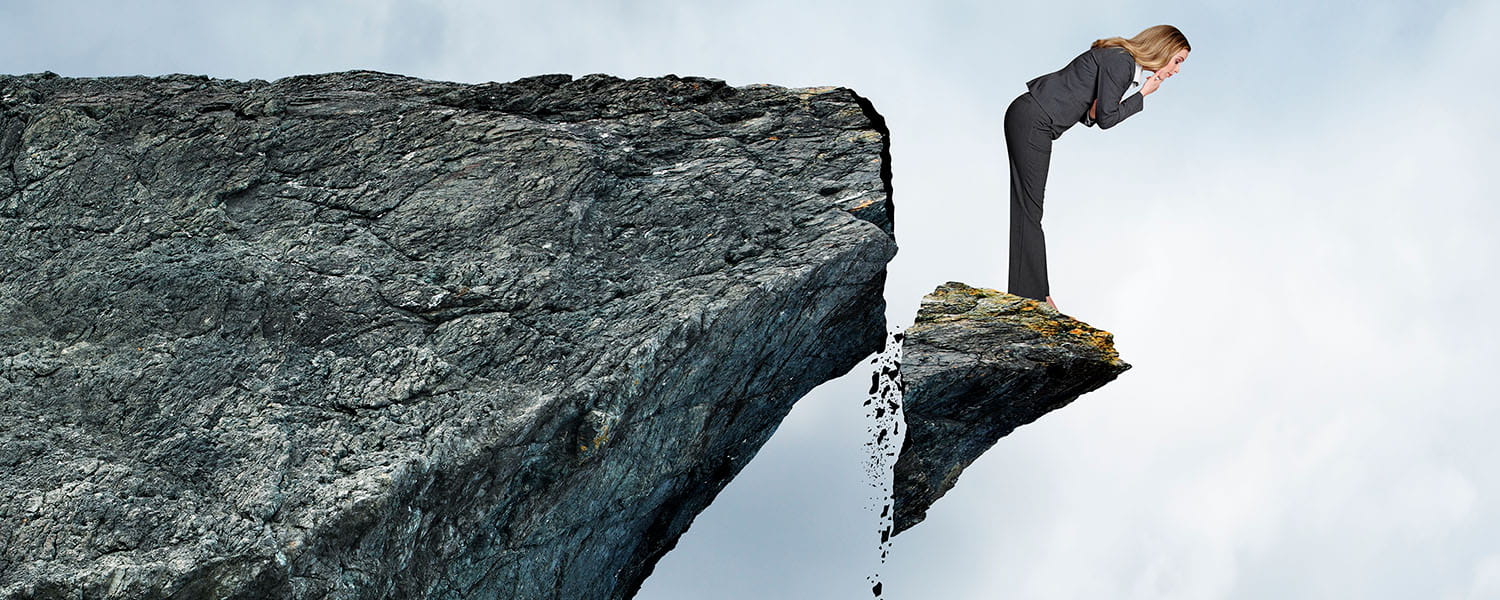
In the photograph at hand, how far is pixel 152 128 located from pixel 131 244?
1.14 meters

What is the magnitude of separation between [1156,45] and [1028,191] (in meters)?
1.56

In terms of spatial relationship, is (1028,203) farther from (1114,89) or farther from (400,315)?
(400,315)

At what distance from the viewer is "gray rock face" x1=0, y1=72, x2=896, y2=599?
292 inches

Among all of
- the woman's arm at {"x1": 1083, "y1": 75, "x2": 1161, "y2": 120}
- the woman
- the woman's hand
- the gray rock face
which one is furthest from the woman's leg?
the gray rock face

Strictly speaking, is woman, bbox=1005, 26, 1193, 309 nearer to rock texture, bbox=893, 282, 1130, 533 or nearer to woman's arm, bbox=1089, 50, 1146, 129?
woman's arm, bbox=1089, 50, 1146, 129

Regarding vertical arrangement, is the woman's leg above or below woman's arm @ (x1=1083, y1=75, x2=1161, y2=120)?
below

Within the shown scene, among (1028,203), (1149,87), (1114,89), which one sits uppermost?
(1149,87)

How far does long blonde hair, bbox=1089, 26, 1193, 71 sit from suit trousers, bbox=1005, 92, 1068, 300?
0.81 m

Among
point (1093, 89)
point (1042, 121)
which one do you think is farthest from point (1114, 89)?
point (1042, 121)

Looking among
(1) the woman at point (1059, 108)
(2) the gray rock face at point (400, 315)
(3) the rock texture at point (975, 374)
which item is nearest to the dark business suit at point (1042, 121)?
(1) the woman at point (1059, 108)

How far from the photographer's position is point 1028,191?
1059 cm

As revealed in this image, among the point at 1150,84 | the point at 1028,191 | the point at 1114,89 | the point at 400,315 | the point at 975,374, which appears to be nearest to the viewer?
the point at 400,315

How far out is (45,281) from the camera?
8.57 m

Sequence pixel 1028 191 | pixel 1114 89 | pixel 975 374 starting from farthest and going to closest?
pixel 1028 191, pixel 1114 89, pixel 975 374
